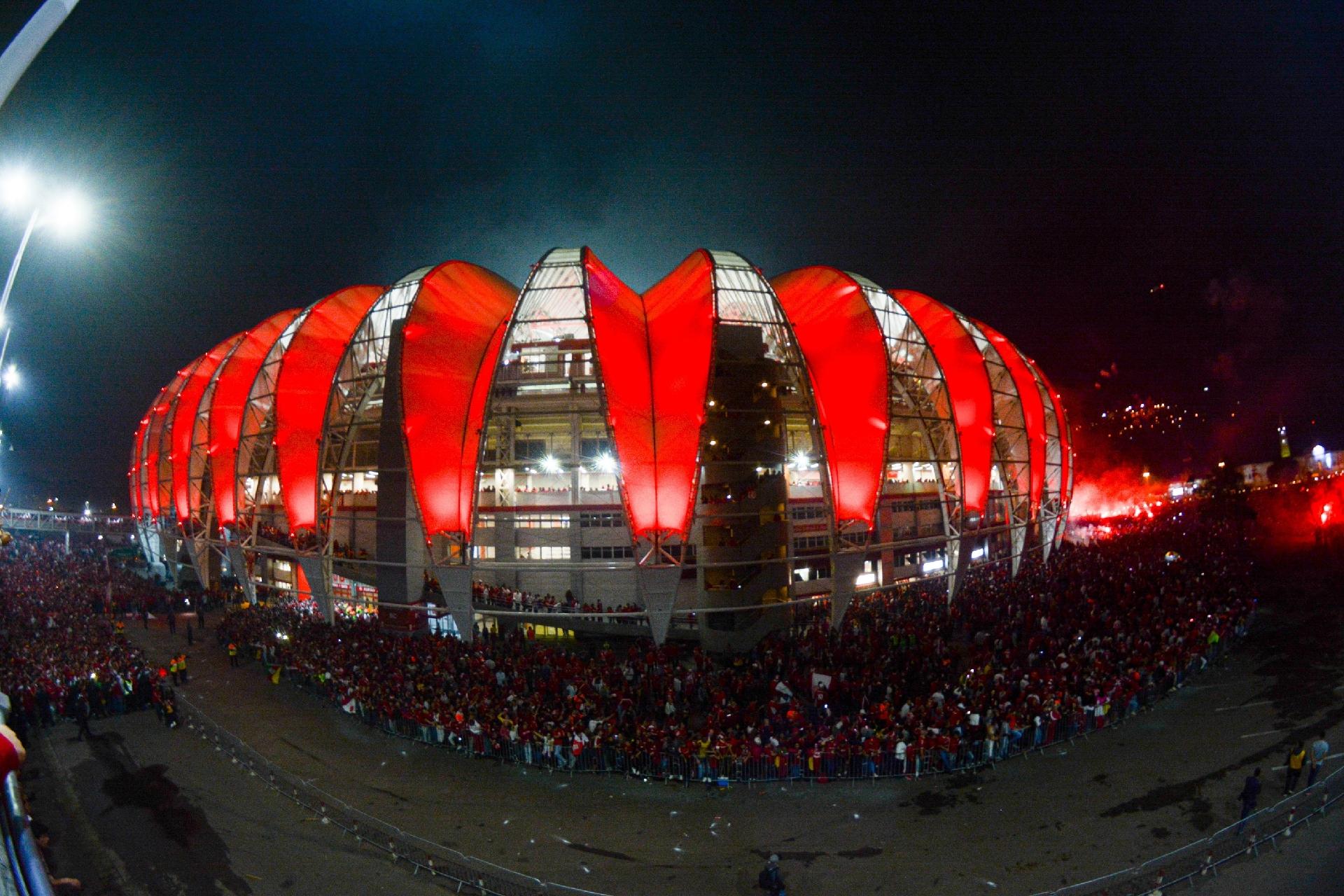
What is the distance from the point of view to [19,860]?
15.7 feet

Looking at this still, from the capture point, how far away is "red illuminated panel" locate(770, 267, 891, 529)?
18.3 meters

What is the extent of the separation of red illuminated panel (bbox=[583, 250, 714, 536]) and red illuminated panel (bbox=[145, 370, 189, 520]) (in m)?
25.8

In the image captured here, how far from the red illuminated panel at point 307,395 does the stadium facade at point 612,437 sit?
0.21 feet

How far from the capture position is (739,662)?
16.8 metres

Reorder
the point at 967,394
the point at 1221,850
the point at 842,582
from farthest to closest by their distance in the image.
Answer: the point at 967,394, the point at 842,582, the point at 1221,850

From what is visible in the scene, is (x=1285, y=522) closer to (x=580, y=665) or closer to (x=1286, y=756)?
(x=1286, y=756)

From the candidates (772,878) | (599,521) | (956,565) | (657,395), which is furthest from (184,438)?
(956,565)

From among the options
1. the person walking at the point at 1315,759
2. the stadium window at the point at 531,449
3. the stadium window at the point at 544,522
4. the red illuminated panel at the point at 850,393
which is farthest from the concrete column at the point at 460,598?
the person walking at the point at 1315,759

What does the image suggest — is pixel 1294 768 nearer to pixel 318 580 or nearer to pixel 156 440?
pixel 318 580

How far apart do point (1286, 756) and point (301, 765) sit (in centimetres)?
1839

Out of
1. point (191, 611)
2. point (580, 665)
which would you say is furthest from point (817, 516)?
point (191, 611)

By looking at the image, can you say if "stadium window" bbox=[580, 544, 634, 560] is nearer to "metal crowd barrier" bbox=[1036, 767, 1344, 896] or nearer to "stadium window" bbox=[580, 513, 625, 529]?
"stadium window" bbox=[580, 513, 625, 529]

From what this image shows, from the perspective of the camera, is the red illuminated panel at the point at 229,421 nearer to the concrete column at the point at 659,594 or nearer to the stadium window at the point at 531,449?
the stadium window at the point at 531,449

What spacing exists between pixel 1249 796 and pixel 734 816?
7.44 meters
